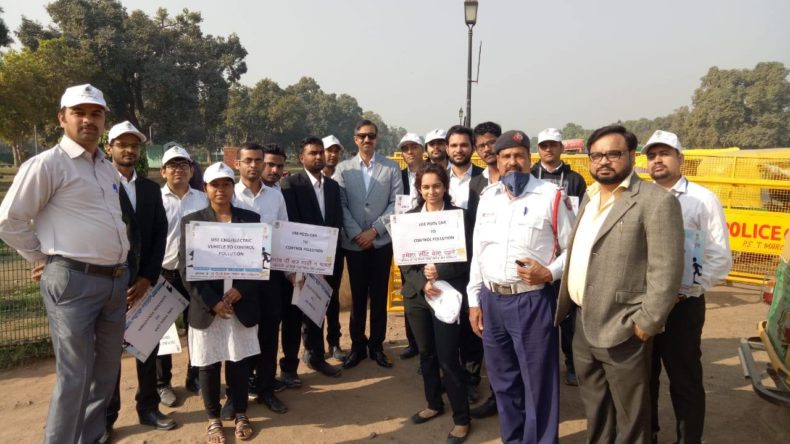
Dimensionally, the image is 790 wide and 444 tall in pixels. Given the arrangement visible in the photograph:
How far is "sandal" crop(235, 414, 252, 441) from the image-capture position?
12.9ft

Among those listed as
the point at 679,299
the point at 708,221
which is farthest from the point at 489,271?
the point at 708,221

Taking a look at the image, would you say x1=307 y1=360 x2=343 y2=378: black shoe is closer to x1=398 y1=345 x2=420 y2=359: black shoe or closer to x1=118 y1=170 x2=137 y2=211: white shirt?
x1=398 y1=345 x2=420 y2=359: black shoe

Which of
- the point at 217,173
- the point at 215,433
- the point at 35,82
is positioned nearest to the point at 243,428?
the point at 215,433

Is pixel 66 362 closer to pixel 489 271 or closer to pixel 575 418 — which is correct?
pixel 489 271

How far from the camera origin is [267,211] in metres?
4.51

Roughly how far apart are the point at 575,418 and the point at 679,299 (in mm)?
1613

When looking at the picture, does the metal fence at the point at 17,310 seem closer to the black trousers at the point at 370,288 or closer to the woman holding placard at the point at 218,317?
the woman holding placard at the point at 218,317

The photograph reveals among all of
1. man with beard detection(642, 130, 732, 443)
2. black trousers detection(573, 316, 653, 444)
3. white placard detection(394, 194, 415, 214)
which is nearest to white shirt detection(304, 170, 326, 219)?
white placard detection(394, 194, 415, 214)

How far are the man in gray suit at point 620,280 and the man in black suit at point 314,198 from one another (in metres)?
2.58

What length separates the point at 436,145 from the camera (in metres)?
5.50

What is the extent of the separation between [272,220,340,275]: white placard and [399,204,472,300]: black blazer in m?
0.86

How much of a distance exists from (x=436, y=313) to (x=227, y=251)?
5.58 ft

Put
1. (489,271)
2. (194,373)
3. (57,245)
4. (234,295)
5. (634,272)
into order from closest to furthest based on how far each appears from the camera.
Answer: (634,272) → (57,245) → (489,271) → (234,295) → (194,373)

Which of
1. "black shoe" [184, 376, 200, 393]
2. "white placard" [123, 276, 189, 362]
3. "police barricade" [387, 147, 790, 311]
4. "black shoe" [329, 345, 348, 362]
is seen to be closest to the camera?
"white placard" [123, 276, 189, 362]
